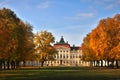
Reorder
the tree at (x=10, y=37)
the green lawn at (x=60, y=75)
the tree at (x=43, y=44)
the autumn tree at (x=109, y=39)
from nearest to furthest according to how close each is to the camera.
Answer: the green lawn at (x=60, y=75), the tree at (x=10, y=37), the autumn tree at (x=109, y=39), the tree at (x=43, y=44)

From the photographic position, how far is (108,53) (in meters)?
91.4

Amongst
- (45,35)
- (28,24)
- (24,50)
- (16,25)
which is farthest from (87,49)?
(16,25)

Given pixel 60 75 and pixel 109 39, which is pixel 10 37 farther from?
pixel 109 39

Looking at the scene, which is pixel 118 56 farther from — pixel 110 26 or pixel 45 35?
pixel 45 35

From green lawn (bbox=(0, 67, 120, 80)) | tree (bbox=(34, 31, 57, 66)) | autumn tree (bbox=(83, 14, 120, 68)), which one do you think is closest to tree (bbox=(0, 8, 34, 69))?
green lawn (bbox=(0, 67, 120, 80))

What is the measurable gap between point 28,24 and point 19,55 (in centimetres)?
1781

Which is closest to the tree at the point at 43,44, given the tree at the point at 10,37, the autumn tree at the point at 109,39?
the autumn tree at the point at 109,39

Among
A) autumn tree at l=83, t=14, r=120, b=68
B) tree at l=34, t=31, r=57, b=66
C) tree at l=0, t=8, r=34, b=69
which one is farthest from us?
tree at l=34, t=31, r=57, b=66

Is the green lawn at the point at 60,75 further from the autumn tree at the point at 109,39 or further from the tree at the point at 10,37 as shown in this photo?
the autumn tree at the point at 109,39

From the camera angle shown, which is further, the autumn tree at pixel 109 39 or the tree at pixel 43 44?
the tree at pixel 43 44

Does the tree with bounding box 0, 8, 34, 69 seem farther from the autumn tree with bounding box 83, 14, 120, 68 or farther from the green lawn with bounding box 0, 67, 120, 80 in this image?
the autumn tree with bounding box 83, 14, 120, 68

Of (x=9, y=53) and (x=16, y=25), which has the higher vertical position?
(x=16, y=25)

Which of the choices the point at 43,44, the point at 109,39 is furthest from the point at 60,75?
the point at 43,44

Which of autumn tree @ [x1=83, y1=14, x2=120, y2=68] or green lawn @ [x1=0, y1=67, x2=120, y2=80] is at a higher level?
autumn tree @ [x1=83, y1=14, x2=120, y2=68]
